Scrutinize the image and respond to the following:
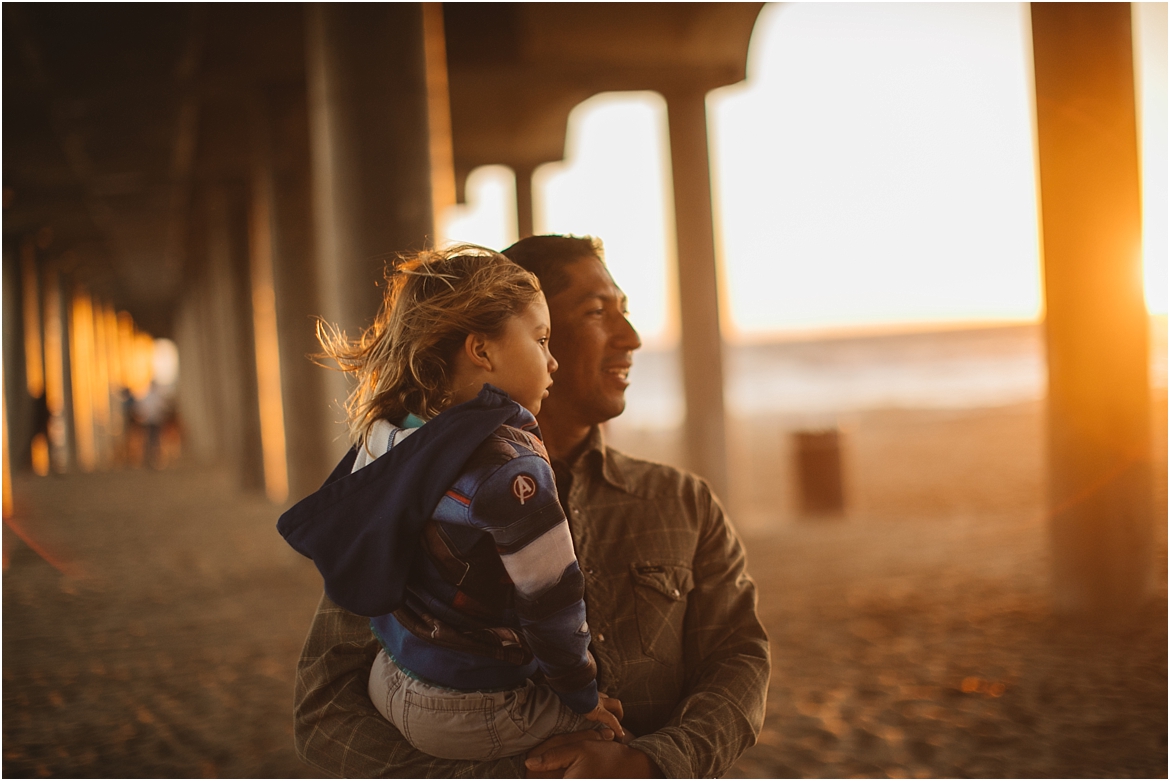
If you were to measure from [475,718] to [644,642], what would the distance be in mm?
431

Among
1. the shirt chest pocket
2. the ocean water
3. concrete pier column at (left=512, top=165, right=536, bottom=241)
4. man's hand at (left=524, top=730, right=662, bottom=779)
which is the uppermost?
concrete pier column at (left=512, top=165, right=536, bottom=241)

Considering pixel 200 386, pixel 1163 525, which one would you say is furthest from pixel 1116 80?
pixel 200 386

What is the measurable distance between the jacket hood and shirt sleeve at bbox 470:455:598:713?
84 millimetres

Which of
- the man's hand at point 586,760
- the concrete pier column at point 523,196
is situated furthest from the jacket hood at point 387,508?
the concrete pier column at point 523,196

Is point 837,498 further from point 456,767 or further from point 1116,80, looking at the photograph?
point 456,767

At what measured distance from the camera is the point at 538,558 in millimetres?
1655

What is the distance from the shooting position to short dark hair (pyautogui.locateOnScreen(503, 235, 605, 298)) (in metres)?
2.14

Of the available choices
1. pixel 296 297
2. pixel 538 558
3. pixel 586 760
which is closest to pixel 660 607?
pixel 586 760

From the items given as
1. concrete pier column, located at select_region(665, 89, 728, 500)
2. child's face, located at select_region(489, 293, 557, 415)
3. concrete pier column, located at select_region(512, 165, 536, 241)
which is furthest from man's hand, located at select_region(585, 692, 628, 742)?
concrete pier column, located at select_region(512, 165, 536, 241)

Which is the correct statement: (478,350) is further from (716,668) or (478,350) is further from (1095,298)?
(1095,298)

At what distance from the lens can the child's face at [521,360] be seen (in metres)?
1.83

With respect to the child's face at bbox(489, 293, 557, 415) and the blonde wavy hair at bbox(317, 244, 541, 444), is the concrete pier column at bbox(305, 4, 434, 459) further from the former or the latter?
the child's face at bbox(489, 293, 557, 415)

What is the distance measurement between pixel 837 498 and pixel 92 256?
92.0 feet

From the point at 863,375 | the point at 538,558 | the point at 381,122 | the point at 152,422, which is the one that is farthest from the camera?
the point at 863,375
